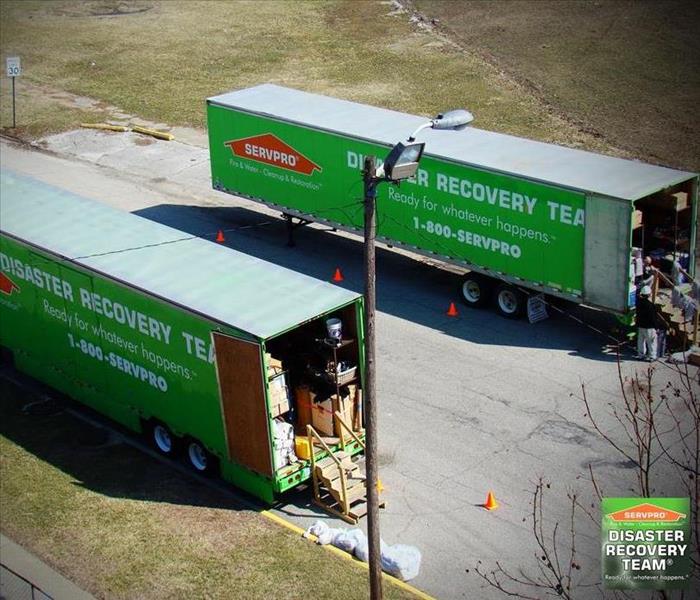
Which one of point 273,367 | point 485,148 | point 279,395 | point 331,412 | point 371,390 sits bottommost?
point 331,412

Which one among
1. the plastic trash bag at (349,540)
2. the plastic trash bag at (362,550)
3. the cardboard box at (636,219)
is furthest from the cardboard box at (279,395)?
the cardboard box at (636,219)

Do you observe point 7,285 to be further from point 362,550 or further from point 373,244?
point 373,244

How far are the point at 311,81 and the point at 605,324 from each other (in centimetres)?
2206

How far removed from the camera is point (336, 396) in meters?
18.2

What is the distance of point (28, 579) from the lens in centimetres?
1678

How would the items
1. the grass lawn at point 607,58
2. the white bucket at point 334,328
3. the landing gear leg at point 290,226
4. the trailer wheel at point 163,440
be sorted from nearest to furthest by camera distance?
the white bucket at point 334,328
the trailer wheel at point 163,440
the landing gear leg at point 290,226
the grass lawn at point 607,58

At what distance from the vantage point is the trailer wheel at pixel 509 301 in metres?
24.5

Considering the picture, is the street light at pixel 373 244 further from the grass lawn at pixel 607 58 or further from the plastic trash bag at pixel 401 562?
the grass lawn at pixel 607 58

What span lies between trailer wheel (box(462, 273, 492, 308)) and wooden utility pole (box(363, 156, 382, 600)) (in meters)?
10.8

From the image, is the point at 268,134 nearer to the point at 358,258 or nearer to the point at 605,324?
the point at 358,258

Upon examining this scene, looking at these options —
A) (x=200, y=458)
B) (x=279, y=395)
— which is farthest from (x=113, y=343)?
(x=279, y=395)

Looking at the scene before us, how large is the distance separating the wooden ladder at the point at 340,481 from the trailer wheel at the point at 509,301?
287 inches

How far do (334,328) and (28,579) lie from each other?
5.98 meters

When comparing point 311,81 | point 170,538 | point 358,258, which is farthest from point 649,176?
point 311,81
